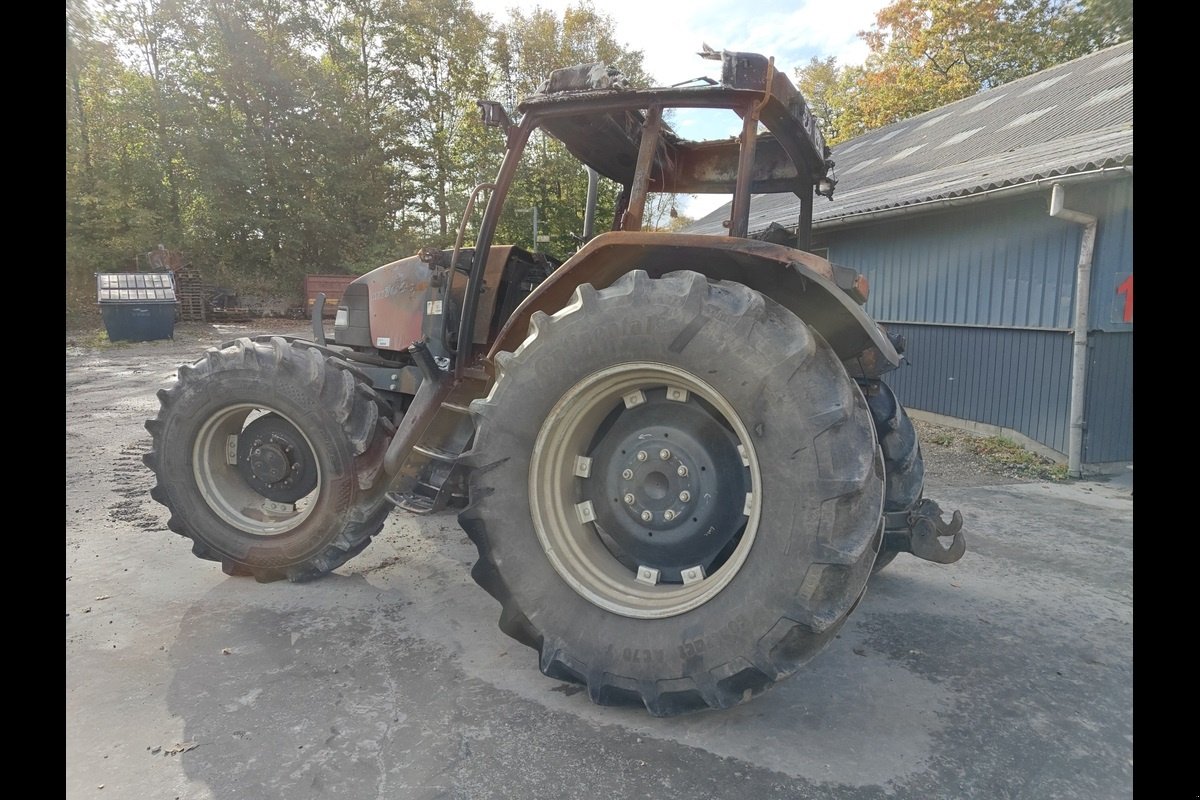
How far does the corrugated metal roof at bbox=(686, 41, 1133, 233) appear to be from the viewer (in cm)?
727

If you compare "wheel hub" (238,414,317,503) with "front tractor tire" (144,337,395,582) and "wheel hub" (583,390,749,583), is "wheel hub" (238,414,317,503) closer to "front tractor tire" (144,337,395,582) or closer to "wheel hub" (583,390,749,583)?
"front tractor tire" (144,337,395,582)

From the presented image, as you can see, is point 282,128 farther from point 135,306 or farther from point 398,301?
point 398,301

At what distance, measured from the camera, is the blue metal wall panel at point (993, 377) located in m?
7.14

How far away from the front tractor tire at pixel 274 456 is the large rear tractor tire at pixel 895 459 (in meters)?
2.62

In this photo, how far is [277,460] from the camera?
146 inches

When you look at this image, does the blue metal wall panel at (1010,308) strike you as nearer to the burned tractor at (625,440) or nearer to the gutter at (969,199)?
the gutter at (969,199)

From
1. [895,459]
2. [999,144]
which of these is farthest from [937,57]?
[895,459]

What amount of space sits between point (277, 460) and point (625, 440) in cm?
213

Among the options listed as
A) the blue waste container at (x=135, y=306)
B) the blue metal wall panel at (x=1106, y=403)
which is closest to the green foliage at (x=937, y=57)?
the blue metal wall panel at (x=1106, y=403)

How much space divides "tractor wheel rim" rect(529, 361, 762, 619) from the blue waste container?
1827cm

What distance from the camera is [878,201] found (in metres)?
9.15

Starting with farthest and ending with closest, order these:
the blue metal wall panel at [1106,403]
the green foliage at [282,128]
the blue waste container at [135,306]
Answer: the green foliage at [282,128] < the blue waste container at [135,306] < the blue metal wall panel at [1106,403]

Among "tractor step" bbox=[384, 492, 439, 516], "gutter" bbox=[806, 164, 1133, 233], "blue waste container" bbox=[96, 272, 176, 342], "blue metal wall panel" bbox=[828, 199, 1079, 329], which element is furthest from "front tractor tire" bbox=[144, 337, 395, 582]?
"blue waste container" bbox=[96, 272, 176, 342]
